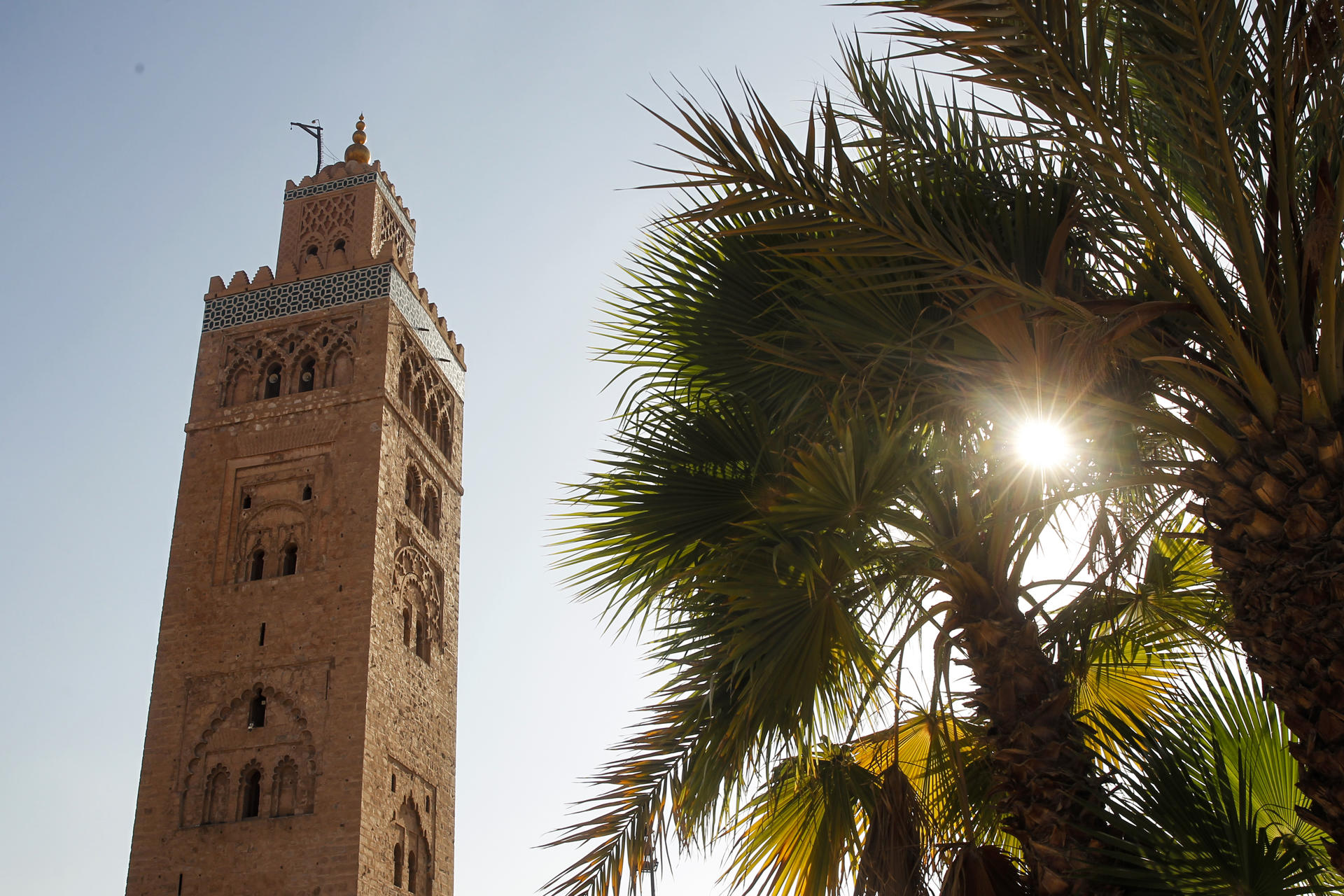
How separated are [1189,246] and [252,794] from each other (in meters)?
15.7

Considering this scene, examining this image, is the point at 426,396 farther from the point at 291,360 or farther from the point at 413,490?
the point at 291,360

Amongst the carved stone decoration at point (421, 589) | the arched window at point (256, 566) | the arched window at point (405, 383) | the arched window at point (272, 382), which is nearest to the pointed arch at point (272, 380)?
the arched window at point (272, 382)

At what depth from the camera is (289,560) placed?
1791 centimetres

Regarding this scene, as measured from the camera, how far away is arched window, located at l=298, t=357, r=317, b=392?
63.3ft

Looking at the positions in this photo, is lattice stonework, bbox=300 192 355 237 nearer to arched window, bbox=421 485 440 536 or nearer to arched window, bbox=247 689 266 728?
arched window, bbox=421 485 440 536

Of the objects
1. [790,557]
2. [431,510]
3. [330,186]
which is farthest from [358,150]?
[790,557]

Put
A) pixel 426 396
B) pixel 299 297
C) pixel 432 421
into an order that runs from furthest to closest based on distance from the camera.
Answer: pixel 432 421 < pixel 426 396 < pixel 299 297

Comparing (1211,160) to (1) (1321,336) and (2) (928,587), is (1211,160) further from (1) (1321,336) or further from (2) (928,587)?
(2) (928,587)

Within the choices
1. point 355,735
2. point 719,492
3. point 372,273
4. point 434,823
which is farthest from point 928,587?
point 372,273

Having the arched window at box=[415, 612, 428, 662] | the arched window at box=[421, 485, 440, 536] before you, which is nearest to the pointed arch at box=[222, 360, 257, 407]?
the arched window at box=[421, 485, 440, 536]

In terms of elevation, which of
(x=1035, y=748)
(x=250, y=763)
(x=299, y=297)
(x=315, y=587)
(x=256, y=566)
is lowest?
(x=1035, y=748)

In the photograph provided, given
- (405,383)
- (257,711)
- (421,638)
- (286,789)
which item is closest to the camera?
(286,789)

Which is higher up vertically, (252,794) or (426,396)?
(426,396)

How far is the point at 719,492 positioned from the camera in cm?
462
